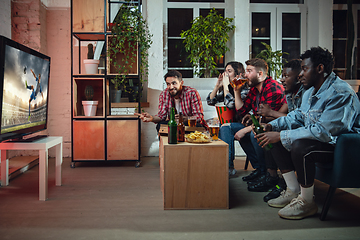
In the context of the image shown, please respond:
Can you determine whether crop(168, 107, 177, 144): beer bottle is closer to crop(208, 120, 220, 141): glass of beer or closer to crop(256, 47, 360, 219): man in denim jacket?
crop(208, 120, 220, 141): glass of beer

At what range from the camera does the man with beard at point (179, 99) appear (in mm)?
3320

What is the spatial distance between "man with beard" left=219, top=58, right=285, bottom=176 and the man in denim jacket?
60 cm

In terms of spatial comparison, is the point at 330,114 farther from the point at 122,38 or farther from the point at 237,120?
the point at 122,38

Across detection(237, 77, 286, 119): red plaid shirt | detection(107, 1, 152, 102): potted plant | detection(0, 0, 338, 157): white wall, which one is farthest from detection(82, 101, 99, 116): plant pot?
detection(237, 77, 286, 119): red plaid shirt

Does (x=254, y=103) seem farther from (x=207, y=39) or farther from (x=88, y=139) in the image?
(x=88, y=139)

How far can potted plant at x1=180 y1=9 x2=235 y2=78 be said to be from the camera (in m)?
4.14

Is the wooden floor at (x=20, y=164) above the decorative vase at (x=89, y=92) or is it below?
below

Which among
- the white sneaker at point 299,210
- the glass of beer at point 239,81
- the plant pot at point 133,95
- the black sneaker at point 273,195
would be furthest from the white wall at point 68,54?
the white sneaker at point 299,210

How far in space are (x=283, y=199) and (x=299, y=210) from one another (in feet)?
0.75

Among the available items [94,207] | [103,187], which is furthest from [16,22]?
[94,207]

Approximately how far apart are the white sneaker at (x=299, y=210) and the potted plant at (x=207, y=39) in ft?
8.78

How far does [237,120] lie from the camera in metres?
3.22

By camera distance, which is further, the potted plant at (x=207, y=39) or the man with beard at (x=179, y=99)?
the potted plant at (x=207, y=39)

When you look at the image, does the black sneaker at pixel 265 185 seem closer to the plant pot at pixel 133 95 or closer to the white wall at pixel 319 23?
the plant pot at pixel 133 95
